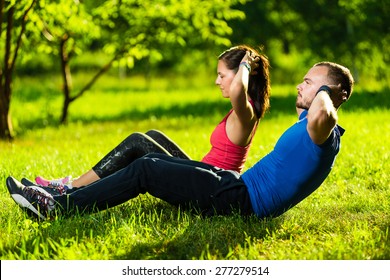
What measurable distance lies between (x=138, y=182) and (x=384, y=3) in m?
11.6

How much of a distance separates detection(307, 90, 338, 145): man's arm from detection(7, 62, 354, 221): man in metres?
0.06

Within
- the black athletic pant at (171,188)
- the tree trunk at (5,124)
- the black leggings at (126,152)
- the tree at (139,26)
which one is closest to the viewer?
the black athletic pant at (171,188)

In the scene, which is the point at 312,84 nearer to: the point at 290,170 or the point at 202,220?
the point at 290,170

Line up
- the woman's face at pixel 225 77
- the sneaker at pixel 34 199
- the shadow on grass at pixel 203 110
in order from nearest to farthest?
1. the sneaker at pixel 34 199
2. the woman's face at pixel 225 77
3. the shadow on grass at pixel 203 110

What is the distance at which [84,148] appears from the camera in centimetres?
875

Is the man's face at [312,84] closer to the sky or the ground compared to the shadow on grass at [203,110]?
closer to the sky

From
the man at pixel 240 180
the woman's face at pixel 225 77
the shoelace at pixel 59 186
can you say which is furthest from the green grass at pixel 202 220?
the woman's face at pixel 225 77

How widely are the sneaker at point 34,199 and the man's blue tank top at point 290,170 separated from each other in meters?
1.34

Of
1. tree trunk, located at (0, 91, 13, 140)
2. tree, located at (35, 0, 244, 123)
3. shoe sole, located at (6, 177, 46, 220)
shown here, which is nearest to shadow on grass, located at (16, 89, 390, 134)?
tree, located at (35, 0, 244, 123)

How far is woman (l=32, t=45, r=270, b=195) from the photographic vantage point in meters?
4.78

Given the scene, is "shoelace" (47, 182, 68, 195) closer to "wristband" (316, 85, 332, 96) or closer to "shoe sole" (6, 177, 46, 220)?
"shoe sole" (6, 177, 46, 220)

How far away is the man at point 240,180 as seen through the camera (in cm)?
443

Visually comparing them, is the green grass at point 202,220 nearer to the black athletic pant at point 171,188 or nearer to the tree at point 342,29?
the black athletic pant at point 171,188
